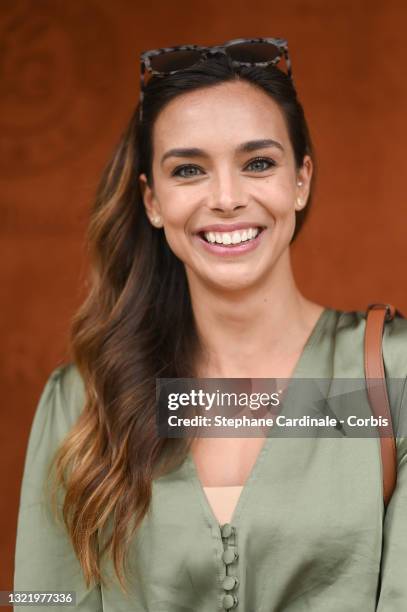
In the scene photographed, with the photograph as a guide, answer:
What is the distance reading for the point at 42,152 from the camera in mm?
3352

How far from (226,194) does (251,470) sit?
0.56 meters

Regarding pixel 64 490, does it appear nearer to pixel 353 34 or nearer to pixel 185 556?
pixel 185 556

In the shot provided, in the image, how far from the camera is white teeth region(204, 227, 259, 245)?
93.3 inches

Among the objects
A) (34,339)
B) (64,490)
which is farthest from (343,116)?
(64,490)

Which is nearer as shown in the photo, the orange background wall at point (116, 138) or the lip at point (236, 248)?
the lip at point (236, 248)

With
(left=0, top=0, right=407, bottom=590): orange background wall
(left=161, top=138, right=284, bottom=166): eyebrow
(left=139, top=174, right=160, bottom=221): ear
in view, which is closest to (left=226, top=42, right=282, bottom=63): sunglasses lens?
(left=161, top=138, right=284, bottom=166): eyebrow

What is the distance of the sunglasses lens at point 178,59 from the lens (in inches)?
96.0

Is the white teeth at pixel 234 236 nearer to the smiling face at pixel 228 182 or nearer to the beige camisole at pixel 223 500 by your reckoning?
the smiling face at pixel 228 182

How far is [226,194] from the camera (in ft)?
7.65

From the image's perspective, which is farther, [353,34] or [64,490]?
[353,34]

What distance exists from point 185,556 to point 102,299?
68 cm

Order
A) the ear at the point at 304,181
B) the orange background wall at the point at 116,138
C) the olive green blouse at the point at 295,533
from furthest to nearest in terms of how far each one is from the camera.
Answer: the orange background wall at the point at 116,138 → the ear at the point at 304,181 → the olive green blouse at the point at 295,533

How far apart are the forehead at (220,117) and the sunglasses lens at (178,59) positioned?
61 millimetres

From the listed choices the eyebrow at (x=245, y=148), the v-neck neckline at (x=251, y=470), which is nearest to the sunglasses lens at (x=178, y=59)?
the eyebrow at (x=245, y=148)
